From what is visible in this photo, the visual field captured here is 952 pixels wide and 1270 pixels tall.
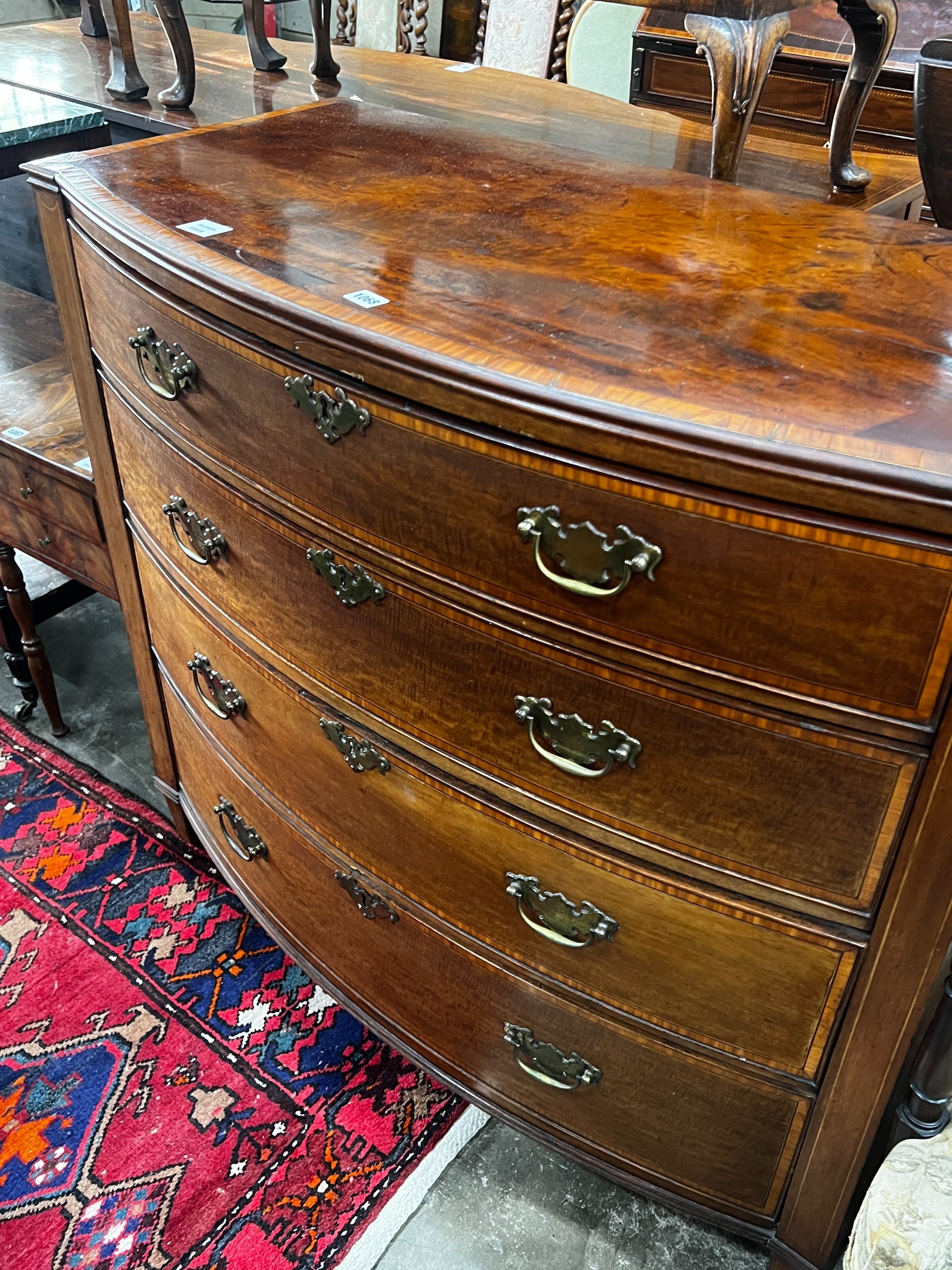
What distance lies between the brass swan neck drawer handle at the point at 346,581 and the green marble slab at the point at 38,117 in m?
1.05

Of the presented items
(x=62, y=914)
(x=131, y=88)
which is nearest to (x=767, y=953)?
(x=62, y=914)

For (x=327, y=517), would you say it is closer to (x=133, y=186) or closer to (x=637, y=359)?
(x=637, y=359)

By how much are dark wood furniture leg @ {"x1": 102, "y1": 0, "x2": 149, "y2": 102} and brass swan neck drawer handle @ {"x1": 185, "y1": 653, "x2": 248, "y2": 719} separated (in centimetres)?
102

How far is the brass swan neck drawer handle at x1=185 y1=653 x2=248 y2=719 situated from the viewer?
126cm

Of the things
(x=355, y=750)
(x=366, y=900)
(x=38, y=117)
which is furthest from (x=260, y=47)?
(x=366, y=900)

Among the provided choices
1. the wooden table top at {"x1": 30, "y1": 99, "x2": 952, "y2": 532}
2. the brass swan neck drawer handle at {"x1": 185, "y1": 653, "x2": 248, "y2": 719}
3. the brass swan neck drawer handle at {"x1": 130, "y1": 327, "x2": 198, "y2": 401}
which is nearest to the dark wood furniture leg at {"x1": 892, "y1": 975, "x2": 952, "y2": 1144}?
the wooden table top at {"x1": 30, "y1": 99, "x2": 952, "y2": 532}

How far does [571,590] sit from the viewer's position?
2.58 feet

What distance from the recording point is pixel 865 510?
65cm

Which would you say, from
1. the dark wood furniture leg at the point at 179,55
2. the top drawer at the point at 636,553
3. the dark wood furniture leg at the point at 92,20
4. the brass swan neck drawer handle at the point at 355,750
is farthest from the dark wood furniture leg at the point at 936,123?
the dark wood furniture leg at the point at 92,20

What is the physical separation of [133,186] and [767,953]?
1.04 metres

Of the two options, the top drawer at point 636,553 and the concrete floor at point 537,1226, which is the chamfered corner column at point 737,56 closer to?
the top drawer at point 636,553

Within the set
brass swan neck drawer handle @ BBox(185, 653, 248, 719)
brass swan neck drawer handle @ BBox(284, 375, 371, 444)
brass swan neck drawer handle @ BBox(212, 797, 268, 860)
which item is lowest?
brass swan neck drawer handle @ BBox(212, 797, 268, 860)

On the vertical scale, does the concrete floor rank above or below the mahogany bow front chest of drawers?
below

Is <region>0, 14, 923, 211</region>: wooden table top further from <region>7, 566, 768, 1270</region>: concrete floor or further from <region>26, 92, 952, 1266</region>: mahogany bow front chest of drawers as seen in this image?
<region>7, 566, 768, 1270</region>: concrete floor
